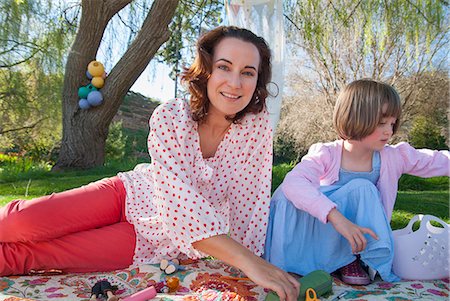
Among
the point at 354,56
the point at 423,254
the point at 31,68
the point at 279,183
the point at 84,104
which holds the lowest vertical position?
the point at 279,183

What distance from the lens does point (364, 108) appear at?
5.65 feet

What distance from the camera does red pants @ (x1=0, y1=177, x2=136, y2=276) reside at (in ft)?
5.31

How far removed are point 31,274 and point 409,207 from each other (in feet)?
9.29

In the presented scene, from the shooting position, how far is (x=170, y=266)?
62.2 inches

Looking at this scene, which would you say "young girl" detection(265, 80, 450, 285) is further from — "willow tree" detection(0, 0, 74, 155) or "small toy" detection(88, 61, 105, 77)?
"willow tree" detection(0, 0, 74, 155)

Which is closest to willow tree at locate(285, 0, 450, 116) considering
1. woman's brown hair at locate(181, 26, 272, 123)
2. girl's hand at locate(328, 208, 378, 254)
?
woman's brown hair at locate(181, 26, 272, 123)

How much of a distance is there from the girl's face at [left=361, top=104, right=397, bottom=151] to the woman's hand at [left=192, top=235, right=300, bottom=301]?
68 centimetres

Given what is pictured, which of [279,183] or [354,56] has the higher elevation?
[354,56]

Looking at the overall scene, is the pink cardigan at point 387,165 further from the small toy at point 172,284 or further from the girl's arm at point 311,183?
the small toy at point 172,284

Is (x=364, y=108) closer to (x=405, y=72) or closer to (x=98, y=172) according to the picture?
(x=98, y=172)

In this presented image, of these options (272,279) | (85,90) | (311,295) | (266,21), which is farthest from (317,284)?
Result: (85,90)

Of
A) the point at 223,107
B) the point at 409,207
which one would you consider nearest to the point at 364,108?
the point at 223,107

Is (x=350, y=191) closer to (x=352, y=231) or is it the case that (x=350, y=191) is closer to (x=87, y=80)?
(x=352, y=231)

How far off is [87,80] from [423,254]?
18.2ft
